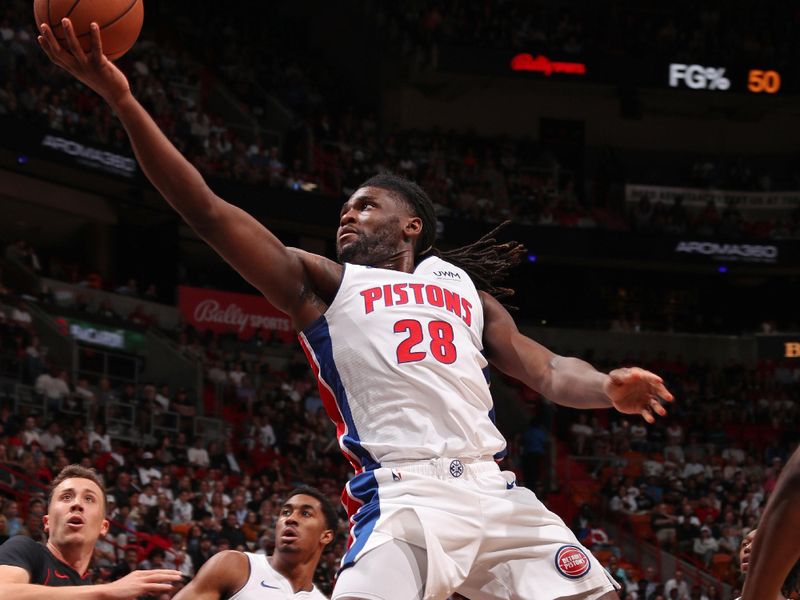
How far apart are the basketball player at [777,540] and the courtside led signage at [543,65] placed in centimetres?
2330

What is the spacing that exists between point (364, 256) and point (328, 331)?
0.40m

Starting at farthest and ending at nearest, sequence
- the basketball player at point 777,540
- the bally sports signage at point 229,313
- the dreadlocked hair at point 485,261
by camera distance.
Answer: the bally sports signage at point 229,313, the dreadlocked hair at point 485,261, the basketball player at point 777,540

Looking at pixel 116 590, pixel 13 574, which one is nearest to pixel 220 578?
pixel 13 574

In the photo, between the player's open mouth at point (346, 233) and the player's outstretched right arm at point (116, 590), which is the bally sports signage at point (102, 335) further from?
the player's open mouth at point (346, 233)

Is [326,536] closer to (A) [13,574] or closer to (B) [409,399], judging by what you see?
(A) [13,574]

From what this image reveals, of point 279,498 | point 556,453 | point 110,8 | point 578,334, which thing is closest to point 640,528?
point 556,453

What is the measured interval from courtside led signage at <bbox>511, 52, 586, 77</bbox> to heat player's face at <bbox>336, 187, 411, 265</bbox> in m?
21.8

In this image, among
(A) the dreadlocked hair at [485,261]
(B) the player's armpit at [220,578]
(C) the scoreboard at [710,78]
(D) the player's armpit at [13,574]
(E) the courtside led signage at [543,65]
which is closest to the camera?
(D) the player's armpit at [13,574]

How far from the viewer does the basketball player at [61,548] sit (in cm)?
411

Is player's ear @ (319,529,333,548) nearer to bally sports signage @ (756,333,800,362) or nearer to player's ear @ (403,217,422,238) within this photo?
player's ear @ (403,217,422,238)

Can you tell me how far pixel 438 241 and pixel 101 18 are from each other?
59.5ft

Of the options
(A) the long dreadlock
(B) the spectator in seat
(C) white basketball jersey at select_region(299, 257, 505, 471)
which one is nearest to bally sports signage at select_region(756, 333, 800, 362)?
(B) the spectator in seat

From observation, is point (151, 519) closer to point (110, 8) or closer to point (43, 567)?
point (43, 567)

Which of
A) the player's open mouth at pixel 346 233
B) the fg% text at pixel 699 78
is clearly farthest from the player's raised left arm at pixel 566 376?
the fg% text at pixel 699 78
